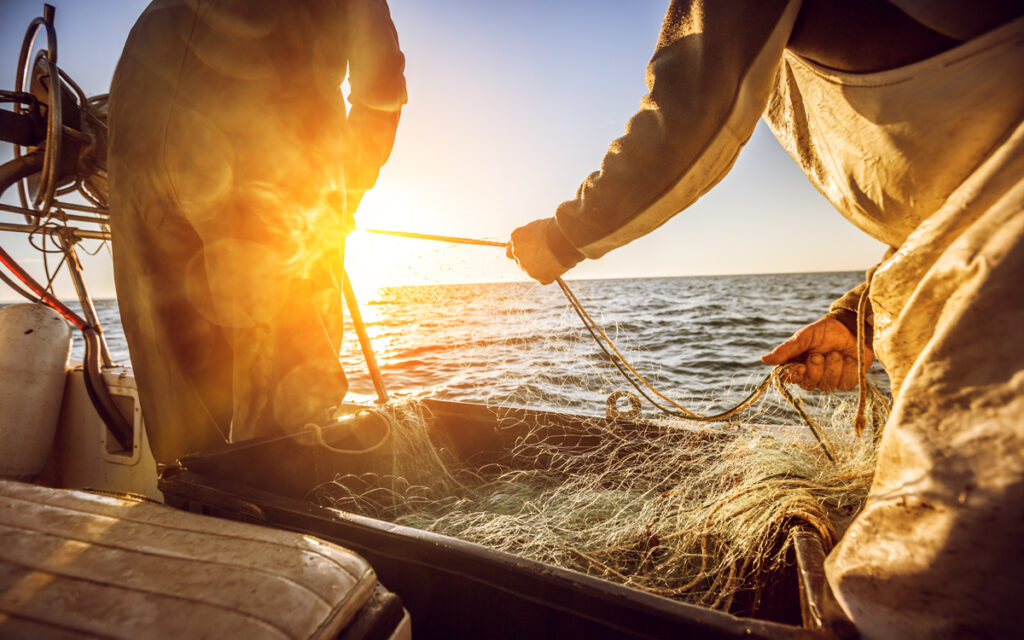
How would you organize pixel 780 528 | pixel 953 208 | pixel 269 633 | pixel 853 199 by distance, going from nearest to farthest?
pixel 269 633 < pixel 953 208 < pixel 853 199 < pixel 780 528

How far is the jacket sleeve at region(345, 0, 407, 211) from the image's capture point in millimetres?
1984

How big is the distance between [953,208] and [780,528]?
1010 millimetres

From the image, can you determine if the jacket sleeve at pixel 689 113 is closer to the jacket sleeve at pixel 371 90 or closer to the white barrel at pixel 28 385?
the jacket sleeve at pixel 371 90

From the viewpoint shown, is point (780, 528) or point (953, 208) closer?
point (953, 208)

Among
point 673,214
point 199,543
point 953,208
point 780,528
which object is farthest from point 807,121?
point 199,543

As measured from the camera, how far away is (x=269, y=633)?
0.63m

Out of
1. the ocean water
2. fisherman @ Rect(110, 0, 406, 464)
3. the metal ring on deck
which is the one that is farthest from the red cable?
the metal ring on deck

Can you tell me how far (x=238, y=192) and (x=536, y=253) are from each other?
128 centimetres

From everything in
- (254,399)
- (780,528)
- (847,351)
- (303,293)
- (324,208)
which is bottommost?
(780,528)

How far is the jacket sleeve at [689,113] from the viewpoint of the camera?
41.9 inches

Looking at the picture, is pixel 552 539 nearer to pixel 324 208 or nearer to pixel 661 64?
pixel 661 64

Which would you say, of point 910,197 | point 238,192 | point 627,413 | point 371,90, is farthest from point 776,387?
point 238,192

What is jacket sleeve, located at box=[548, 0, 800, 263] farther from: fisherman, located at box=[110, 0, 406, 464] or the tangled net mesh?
fisherman, located at box=[110, 0, 406, 464]

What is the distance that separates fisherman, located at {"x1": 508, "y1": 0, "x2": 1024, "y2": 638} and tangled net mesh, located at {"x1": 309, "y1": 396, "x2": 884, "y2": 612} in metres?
0.64
